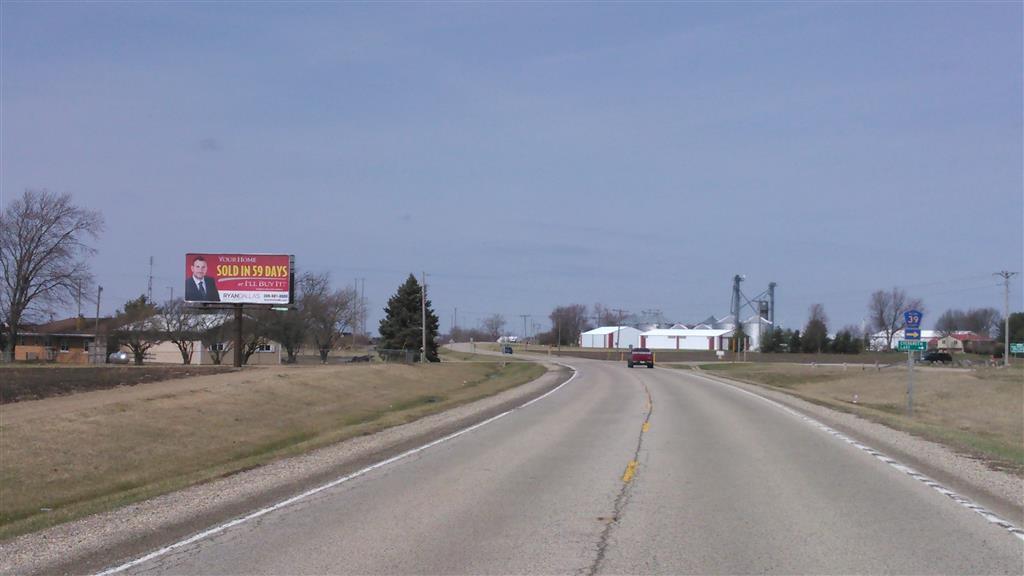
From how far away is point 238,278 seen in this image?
58.2 meters

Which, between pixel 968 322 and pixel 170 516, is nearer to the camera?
pixel 170 516

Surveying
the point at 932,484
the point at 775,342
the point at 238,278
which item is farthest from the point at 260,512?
the point at 775,342

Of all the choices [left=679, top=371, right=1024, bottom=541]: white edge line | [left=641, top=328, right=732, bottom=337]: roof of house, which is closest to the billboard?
[left=679, top=371, right=1024, bottom=541]: white edge line

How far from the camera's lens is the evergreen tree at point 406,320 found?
322ft

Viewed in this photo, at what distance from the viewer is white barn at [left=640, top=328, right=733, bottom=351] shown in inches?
6954

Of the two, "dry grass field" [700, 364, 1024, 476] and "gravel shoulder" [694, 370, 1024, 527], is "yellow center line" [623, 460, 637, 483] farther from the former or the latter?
"dry grass field" [700, 364, 1024, 476]

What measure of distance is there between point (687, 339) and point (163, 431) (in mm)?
161651

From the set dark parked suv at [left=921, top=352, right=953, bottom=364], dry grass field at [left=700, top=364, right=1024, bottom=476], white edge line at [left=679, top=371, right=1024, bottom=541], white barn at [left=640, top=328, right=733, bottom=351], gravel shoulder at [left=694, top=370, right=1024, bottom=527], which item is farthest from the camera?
white barn at [left=640, top=328, right=733, bottom=351]

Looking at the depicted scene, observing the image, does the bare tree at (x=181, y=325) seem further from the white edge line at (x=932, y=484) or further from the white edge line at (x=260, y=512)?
the white edge line at (x=932, y=484)

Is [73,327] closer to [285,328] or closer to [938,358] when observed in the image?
[285,328]

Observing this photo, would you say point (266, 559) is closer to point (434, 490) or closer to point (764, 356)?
point (434, 490)

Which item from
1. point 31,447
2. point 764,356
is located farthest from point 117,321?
point 764,356

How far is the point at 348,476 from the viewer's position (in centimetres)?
1412

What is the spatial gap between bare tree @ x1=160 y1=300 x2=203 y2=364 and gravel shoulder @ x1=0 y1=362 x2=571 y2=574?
209 ft
